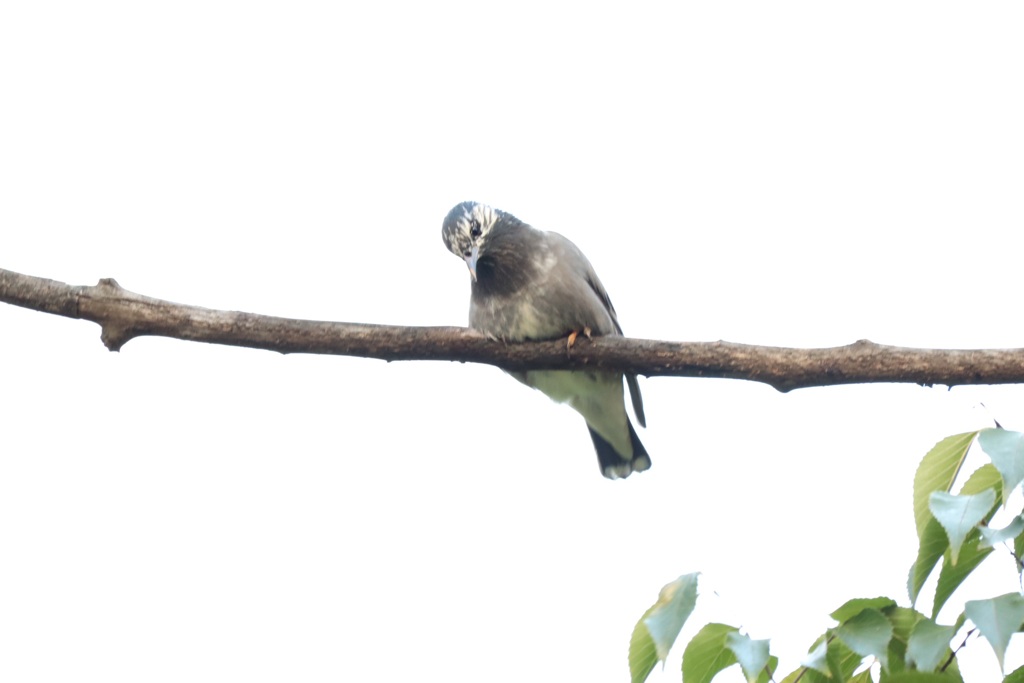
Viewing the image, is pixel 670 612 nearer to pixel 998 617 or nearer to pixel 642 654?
pixel 642 654

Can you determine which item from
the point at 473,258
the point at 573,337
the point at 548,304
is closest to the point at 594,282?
the point at 473,258

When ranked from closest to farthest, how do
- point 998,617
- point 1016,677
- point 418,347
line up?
point 998,617
point 1016,677
point 418,347

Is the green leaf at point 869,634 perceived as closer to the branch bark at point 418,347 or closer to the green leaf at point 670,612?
the green leaf at point 670,612

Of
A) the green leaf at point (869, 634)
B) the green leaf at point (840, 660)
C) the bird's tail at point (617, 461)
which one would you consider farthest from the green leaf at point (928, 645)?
the bird's tail at point (617, 461)

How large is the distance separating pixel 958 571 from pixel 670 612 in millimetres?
691

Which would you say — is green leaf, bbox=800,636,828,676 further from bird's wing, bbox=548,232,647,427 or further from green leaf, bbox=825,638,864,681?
bird's wing, bbox=548,232,647,427

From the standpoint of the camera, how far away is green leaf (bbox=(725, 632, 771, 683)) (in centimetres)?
236

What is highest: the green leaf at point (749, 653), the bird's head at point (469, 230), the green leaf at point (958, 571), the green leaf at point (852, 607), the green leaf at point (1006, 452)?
the bird's head at point (469, 230)

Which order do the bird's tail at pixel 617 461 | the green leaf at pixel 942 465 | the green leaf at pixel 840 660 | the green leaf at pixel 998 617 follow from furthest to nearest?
the bird's tail at pixel 617 461 < the green leaf at pixel 942 465 < the green leaf at pixel 840 660 < the green leaf at pixel 998 617

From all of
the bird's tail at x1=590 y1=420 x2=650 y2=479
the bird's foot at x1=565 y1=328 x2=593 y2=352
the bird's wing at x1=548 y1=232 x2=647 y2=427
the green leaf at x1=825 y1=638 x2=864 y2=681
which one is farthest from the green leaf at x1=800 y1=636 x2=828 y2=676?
the bird's tail at x1=590 y1=420 x2=650 y2=479

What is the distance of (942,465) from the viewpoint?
296cm

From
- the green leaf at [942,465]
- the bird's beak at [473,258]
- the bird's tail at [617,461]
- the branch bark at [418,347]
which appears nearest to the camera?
the green leaf at [942,465]

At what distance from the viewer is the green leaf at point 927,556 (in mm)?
2686

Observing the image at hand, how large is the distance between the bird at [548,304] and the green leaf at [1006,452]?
3.11m
